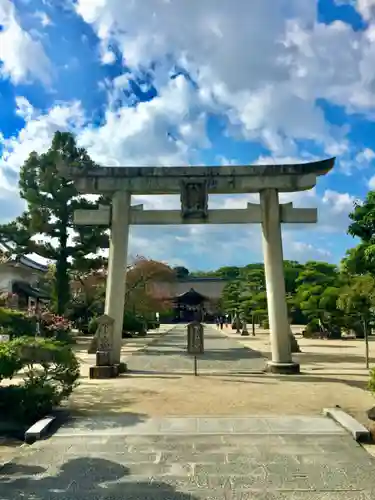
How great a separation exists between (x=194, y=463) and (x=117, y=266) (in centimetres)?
961

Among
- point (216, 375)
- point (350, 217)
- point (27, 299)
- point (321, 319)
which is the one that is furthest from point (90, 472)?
point (27, 299)

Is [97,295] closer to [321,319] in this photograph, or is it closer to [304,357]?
[321,319]

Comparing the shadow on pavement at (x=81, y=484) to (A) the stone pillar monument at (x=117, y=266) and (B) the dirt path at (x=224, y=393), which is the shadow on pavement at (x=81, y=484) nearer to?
(B) the dirt path at (x=224, y=393)

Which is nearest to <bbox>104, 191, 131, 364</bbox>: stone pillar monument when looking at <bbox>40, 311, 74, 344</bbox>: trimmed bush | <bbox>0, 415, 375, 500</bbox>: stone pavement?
<bbox>0, 415, 375, 500</bbox>: stone pavement

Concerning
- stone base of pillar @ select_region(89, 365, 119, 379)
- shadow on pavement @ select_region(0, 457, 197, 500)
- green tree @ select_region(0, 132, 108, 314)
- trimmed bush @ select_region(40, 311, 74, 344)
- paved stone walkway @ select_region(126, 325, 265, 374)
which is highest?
green tree @ select_region(0, 132, 108, 314)

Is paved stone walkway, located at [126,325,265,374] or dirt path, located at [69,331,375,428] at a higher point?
paved stone walkway, located at [126,325,265,374]

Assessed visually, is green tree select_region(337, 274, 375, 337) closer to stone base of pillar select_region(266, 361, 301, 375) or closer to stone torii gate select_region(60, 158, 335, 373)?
stone torii gate select_region(60, 158, 335, 373)

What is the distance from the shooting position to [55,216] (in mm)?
28047

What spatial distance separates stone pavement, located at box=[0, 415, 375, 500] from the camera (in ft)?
17.3

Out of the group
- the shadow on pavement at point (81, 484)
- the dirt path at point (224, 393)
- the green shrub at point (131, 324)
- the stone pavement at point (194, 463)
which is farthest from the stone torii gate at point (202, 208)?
the green shrub at point (131, 324)

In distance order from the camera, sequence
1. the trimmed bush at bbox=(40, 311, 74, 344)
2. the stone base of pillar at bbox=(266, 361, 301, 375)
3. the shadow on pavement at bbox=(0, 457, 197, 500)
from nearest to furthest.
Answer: the shadow on pavement at bbox=(0, 457, 197, 500) → the stone base of pillar at bbox=(266, 361, 301, 375) → the trimmed bush at bbox=(40, 311, 74, 344)

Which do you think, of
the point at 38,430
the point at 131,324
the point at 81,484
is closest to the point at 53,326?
the point at 131,324

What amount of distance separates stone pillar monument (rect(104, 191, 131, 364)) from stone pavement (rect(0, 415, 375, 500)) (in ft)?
22.2

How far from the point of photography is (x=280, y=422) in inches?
327
